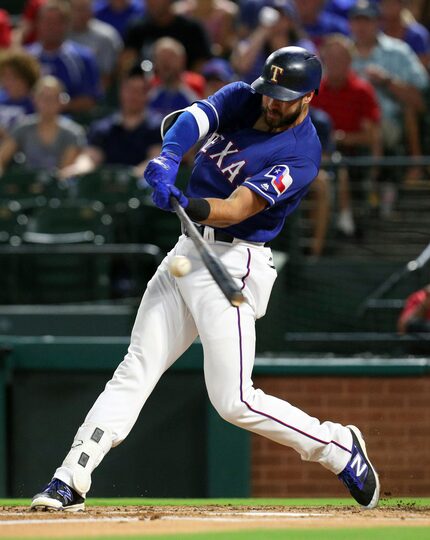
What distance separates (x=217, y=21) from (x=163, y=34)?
0.90 meters

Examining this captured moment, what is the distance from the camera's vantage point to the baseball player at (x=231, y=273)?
465 centimetres

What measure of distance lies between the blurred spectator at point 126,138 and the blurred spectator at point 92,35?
4.88 ft

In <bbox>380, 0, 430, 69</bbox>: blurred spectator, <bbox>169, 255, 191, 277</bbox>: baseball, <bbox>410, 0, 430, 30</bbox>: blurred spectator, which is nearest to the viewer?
<bbox>169, 255, 191, 277</bbox>: baseball

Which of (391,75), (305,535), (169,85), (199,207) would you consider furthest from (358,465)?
(391,75)

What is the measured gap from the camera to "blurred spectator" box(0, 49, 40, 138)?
953 cm

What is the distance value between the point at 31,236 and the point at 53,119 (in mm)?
1218

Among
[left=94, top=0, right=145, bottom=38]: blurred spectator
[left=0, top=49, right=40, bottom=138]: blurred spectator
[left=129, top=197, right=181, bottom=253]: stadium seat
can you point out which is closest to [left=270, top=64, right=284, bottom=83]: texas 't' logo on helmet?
[left=129, top=197, right=181, bottom=253]: stadium seat

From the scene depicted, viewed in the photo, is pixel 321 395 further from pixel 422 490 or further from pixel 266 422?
pixel 266 422

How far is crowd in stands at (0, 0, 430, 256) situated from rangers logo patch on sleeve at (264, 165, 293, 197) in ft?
9.93

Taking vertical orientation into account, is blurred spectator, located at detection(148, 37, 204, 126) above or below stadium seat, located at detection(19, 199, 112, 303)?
above

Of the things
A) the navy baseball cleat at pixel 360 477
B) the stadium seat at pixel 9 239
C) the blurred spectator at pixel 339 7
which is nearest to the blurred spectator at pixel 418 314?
the navy baseball cleat at pixel 360 477

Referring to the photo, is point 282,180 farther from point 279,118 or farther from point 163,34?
point 163,34

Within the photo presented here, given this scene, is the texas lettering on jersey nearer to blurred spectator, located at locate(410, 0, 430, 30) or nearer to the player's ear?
the player's ear

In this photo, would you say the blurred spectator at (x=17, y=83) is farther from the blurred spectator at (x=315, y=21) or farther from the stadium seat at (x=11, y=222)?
the blurred spectator at (x=315, y=21)
